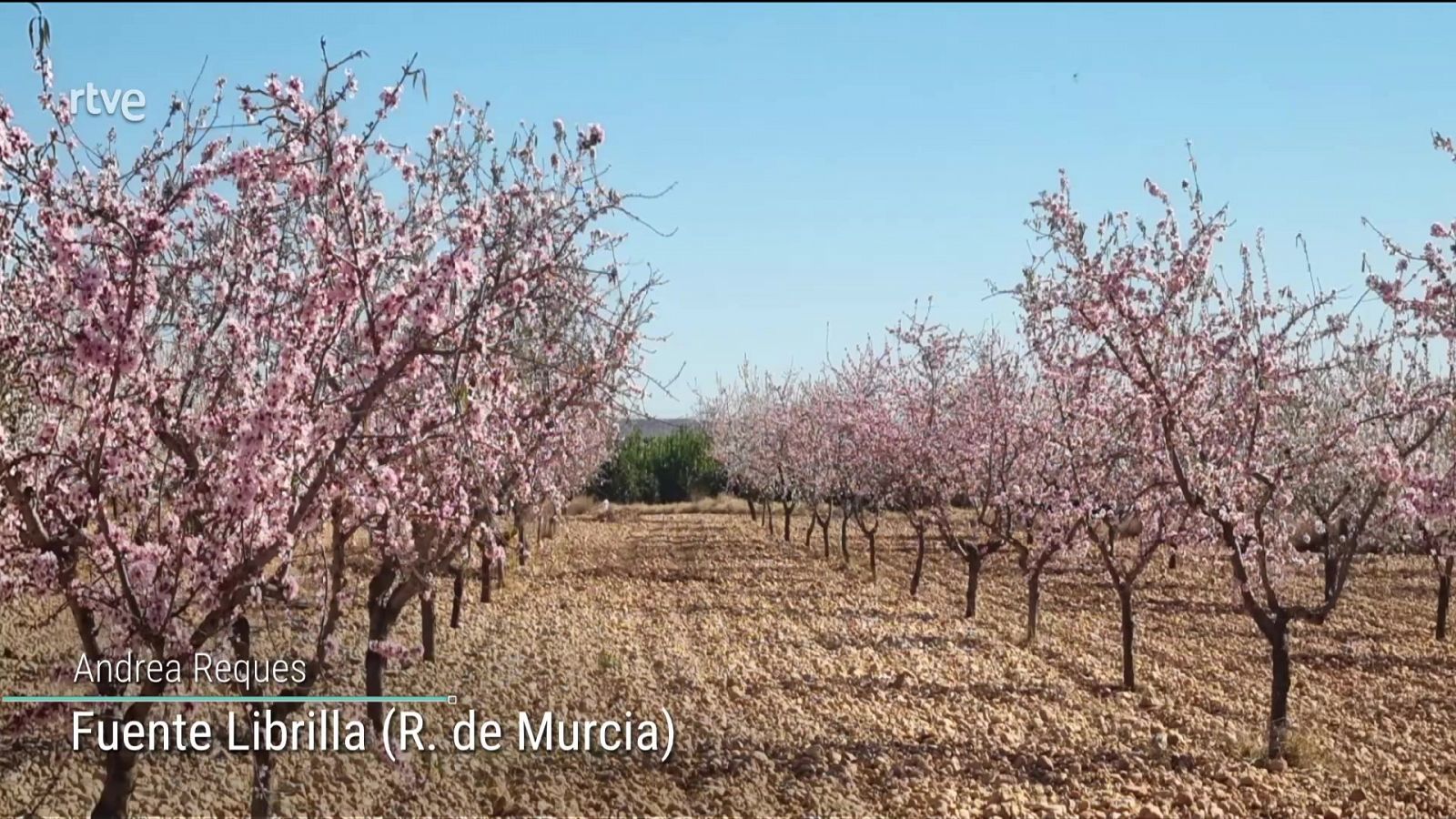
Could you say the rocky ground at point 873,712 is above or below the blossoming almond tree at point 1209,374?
below

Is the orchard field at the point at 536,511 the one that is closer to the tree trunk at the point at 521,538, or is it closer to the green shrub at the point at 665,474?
the tree trunk at the point at 521,538

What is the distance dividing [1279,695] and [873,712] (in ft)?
9.09

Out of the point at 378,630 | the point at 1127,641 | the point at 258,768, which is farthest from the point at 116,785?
the point at 1127,641

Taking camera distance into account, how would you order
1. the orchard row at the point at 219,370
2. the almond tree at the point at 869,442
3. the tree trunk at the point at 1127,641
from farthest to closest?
the almond tree at the point at 869,442 < the tree trunk at the point at 1127,641 < the orchard row at the point at 219,370

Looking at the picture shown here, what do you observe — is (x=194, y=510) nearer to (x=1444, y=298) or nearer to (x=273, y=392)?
(x=273, y=392)

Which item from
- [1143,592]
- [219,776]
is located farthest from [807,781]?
[1143,592]

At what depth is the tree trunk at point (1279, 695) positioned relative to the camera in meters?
8.05

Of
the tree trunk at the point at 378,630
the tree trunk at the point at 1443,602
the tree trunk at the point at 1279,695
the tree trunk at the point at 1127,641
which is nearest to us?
the tree trunk at the point at 378,630

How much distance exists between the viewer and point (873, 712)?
9117 millimetres

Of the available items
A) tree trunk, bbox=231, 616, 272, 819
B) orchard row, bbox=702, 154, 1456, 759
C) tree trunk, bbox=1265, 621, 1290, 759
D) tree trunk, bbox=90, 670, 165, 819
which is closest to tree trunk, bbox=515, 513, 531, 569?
orchard row, bbox=702, 154, 1456, 759

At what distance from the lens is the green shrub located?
138 ft

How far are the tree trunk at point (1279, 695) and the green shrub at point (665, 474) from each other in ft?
111

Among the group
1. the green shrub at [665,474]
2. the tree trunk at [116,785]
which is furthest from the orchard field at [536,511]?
the green shrub at [665,474]

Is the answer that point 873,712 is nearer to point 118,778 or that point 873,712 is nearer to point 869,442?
point 118,778
